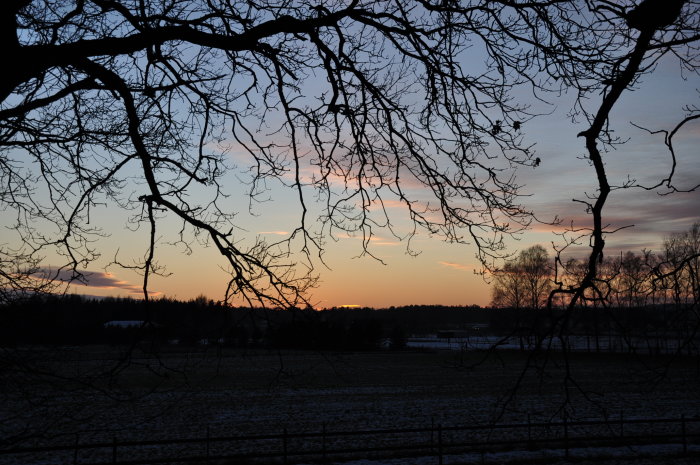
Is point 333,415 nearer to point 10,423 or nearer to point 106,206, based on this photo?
point 10,423

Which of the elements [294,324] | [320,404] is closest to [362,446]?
[320,404]

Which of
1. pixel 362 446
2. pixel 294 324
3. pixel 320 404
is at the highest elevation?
pixel 294 324

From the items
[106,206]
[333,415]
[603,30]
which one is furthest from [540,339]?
[333,415]

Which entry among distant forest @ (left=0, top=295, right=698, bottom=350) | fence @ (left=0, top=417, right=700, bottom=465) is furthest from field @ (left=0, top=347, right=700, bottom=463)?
distant forest @ (left=0, top=295, right=698, bottom=350)

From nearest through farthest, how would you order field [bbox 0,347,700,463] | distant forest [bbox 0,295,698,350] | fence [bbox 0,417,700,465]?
distant forest [bbox 0,295,698,350] < fence [bbox 0,417,700,465] < field [bbox 0,347,700,463]

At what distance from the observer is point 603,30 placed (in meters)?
4.41

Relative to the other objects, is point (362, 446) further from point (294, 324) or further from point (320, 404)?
point (294, 324)

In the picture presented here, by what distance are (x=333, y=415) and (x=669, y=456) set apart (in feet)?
42.2

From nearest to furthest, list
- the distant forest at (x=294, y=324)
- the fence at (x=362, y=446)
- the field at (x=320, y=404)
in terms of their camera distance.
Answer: the distant forest at (x=294, y=324)
the fence at (x=362, y=446)
the field at (x=320, y=404)

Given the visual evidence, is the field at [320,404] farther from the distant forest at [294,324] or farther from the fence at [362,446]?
the distant forest at [294,324]

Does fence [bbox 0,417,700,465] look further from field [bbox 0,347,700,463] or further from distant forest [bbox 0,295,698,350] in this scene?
distant forest [bbox 0,295,698,350]

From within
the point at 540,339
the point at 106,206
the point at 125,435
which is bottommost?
the point at 125,435

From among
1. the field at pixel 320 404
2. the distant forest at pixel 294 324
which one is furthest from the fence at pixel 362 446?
the distant forest at pixel 294 324

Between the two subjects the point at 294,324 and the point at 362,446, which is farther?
the point at 362,446
